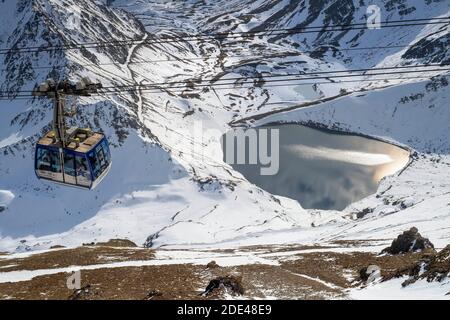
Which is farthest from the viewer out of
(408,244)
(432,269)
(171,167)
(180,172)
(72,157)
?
(171,167)

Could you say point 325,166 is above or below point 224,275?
below

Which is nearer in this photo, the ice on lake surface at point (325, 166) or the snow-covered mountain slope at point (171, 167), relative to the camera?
the snow-covered mountain slope at point (171, 167)

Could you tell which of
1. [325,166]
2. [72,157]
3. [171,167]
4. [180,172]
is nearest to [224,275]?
[72,157]

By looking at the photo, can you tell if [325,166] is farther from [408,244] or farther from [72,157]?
[72,157]

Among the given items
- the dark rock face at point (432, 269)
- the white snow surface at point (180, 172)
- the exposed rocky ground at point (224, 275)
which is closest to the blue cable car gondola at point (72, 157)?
the exposed rocky ground at point (224, 275)

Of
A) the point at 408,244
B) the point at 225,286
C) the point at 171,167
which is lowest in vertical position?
the point at 171,167

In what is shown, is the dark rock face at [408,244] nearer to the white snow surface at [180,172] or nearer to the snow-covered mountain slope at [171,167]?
the white snow surface at [180,172]

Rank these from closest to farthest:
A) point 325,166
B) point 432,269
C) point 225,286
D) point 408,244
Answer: point 432,269 < point 225,286 < point 408,244 < point 325,166

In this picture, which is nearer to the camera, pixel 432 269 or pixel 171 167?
pixel 432 269
